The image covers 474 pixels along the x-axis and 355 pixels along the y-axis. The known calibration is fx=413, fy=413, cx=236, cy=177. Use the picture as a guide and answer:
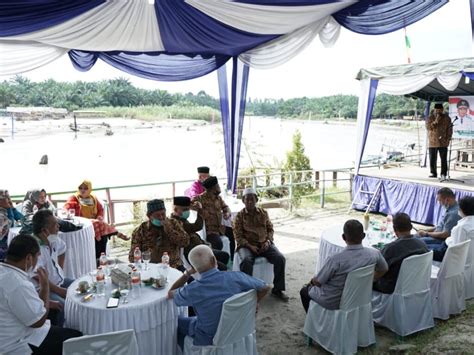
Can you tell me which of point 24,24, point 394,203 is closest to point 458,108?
point 394,203

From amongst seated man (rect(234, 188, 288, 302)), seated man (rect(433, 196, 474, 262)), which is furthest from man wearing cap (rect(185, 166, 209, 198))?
A: seated man (rect(433, 196, 474, 262))

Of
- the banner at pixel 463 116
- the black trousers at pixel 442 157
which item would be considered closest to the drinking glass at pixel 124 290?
the black trousers at pixel 442 157

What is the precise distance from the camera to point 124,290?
3.09 meters

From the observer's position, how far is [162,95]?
663 inches

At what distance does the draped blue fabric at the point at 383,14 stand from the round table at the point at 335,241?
2.57 metres

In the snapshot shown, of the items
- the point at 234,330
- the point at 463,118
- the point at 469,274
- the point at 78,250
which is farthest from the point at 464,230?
the point at 463,118

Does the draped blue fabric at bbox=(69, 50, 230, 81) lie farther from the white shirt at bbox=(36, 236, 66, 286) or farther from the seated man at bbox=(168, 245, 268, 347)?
the seated man at bbox=(168, 245, 268, 347)

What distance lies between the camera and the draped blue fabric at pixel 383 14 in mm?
4781

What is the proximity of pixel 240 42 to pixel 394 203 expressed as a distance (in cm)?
509

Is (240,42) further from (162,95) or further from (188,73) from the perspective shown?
(162,95)

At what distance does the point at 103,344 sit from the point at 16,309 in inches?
22.1

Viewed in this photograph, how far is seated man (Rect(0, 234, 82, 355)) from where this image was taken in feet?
7.86

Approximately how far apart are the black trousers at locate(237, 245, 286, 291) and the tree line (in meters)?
3.23

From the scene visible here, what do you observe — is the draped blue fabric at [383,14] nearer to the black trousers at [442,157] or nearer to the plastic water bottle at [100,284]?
the plastic water bottle at [100,284]
